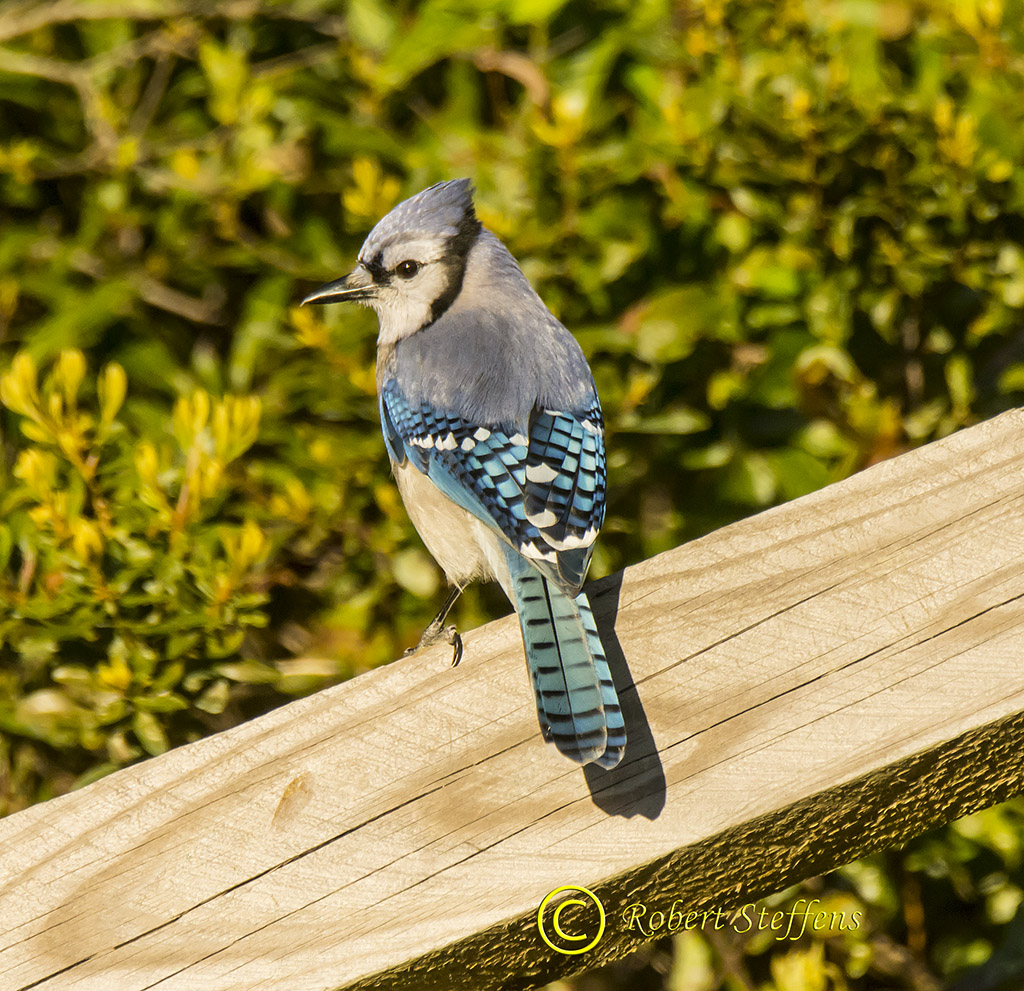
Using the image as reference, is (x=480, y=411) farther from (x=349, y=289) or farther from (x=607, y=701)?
(x=607, y=701)

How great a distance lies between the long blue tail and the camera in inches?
39.3

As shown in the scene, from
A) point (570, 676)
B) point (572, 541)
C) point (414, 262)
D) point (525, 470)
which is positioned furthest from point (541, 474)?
point (414, 262)

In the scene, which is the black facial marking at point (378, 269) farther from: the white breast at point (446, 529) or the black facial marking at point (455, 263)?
the white breast at point (446, 529)

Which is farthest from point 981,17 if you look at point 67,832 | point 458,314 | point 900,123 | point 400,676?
point 67,832

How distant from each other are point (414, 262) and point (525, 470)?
0.55m

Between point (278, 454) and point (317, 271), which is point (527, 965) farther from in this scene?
point (317, 271)

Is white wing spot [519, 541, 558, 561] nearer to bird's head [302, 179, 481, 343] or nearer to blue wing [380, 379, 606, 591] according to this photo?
blue wing [380, 379, 606, 591]

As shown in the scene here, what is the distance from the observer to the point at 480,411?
1.68 meters

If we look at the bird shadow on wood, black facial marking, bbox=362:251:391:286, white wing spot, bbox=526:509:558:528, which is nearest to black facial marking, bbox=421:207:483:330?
black facial marking, bbox=362:251:391:286

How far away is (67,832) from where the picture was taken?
108 centimetres

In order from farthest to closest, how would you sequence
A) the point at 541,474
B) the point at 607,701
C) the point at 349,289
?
the point at 349,289 < the point at 541,474 < the point at 607,701

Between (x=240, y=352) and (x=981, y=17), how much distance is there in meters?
1.36

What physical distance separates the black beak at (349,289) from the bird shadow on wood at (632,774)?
2.94 ft

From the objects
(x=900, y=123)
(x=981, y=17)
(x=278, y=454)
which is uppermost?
(x=981, y=17)
